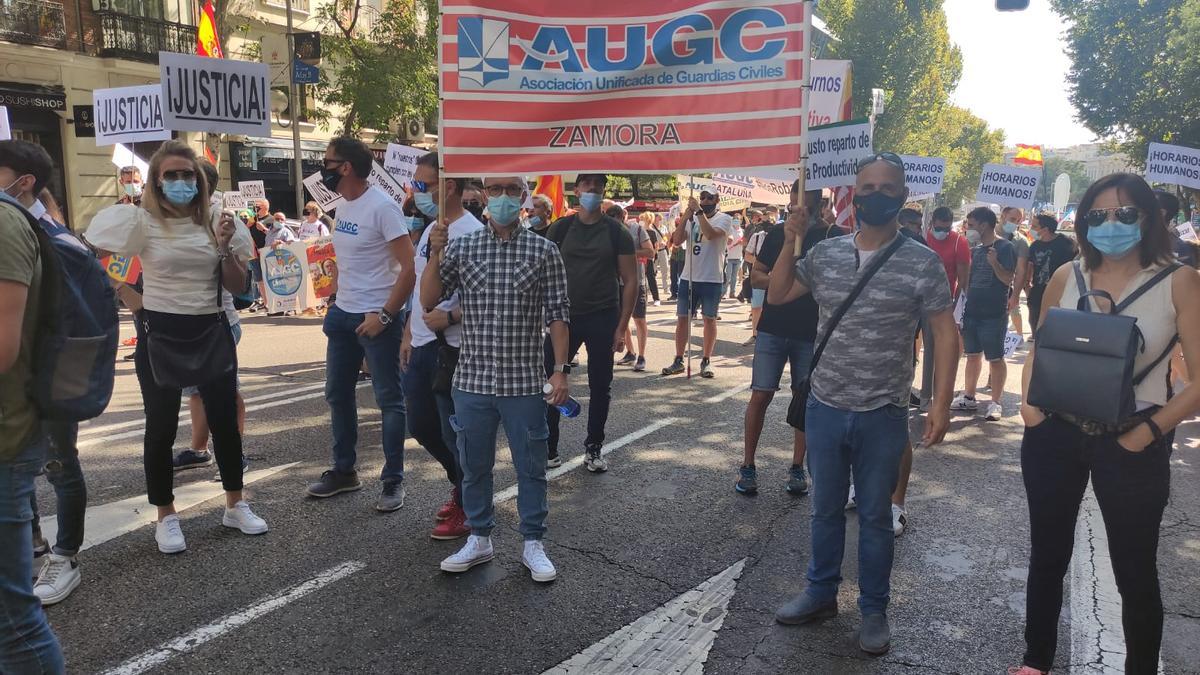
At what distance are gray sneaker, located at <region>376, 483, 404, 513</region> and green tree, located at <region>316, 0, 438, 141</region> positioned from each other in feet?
71.7

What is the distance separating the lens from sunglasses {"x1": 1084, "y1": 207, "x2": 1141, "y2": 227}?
293 cm

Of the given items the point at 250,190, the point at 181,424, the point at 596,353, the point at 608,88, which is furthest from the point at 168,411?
the point at 250,190

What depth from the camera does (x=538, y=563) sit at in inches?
161

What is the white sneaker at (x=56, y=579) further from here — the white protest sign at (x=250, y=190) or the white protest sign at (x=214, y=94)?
the white protest sign at (x=250, y=190)

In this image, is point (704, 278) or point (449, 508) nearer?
point (449, 508)

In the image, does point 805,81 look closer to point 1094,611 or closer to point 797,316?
point 797,316

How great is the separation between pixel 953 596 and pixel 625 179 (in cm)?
3848

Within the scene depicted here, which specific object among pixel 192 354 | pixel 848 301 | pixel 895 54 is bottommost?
pixel 192 354

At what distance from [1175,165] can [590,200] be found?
26.9 feet

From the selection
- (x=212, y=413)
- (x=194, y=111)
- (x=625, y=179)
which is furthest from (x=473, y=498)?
(x=625, y=179)

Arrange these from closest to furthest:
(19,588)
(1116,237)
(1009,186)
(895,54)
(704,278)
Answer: (19,588)
(1116,237)
(704,278)
(1009,186)
(895,54)

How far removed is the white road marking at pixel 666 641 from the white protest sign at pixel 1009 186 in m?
8.98

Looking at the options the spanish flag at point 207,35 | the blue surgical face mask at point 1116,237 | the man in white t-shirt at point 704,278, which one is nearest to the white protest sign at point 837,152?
the blue surgical face mask at point 1116,237

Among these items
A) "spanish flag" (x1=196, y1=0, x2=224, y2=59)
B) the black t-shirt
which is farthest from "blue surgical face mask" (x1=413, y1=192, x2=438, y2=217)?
"spanish flag" (x1=196, y1=0, x2=224, y2=59)
